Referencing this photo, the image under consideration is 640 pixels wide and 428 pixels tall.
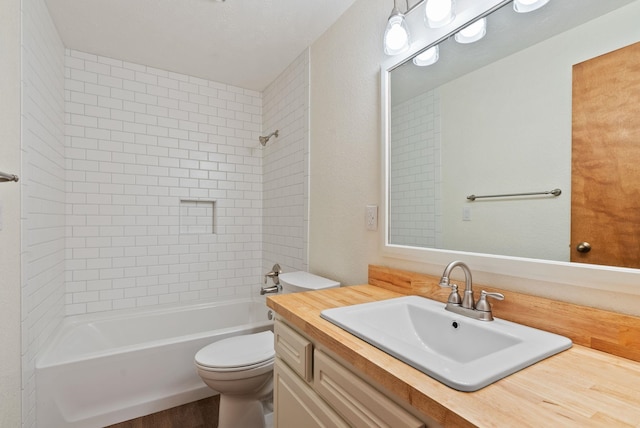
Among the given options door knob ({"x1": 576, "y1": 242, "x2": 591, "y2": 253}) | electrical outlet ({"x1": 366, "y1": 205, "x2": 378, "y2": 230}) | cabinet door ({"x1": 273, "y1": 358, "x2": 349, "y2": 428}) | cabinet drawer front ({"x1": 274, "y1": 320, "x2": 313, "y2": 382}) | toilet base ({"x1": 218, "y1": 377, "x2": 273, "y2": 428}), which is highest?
electrical outlet ({"x1": 366, "y1": 205, "x2": 378, "y2": 230})

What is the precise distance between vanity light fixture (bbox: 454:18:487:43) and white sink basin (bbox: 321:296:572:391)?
1.00 meters

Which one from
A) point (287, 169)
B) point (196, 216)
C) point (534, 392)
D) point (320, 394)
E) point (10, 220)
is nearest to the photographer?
point (534, 392)

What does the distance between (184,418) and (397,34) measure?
2394 millimetres

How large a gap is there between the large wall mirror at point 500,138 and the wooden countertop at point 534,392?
0.25 metres

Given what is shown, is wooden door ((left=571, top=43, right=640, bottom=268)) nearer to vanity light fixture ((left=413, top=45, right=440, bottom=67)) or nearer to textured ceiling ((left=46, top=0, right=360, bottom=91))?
vanity light fixture ((left=413, top=45, right=440, bottom=67))

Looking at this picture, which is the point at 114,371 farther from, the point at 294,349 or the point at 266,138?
the point at 266,138

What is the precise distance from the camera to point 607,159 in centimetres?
81

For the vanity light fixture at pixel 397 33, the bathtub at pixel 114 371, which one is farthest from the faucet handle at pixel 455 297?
the bathtub at pixel 114 371

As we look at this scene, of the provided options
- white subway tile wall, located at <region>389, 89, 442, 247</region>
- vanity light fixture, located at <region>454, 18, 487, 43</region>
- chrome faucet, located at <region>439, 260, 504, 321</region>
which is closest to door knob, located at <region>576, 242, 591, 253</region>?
chrome faucet, located at <region>439, 260, 504, 321</region>

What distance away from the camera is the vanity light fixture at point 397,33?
132 centimetres

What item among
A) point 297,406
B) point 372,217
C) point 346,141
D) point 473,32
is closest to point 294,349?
point 297,406

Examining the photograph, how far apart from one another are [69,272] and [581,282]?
295cm

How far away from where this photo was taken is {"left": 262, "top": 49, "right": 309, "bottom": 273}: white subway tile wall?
90.1 inches

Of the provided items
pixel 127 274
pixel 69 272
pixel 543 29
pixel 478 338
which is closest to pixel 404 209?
pixel 478 338
